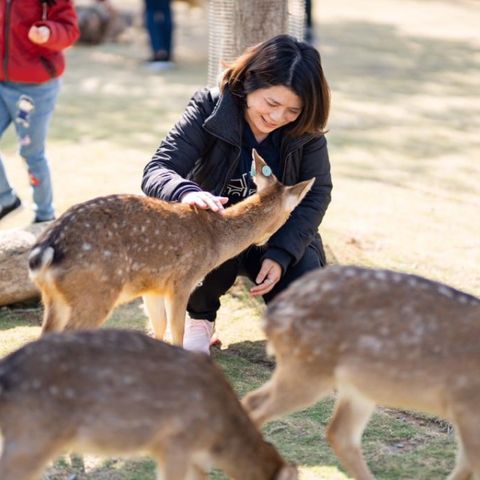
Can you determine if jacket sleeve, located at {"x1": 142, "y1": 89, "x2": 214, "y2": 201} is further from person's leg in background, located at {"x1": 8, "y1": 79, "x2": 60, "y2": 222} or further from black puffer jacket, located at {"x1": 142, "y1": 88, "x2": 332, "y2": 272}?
person's leg in background, located at {"x1": 8, "y1": 79, "x2": 60, "y2": 222}

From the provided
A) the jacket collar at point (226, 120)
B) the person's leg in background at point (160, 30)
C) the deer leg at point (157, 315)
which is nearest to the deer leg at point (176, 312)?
the deer leg at point (157, 315)

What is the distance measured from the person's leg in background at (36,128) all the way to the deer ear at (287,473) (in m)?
3.88

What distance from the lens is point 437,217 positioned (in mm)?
7926

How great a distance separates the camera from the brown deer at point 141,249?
4.66 meters

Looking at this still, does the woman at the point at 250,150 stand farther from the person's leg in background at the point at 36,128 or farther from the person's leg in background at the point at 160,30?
the person's leg in background at the point at 160,30

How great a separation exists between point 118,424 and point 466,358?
47.3 inches

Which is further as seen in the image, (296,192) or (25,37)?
(25,37)

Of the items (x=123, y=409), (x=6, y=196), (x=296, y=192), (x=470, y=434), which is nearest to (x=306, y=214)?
(x=296, y=192)

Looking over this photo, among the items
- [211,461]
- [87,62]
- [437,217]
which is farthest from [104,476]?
[87,62]

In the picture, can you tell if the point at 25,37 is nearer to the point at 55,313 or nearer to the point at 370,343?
the point at 55,313

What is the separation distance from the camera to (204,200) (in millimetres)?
5188

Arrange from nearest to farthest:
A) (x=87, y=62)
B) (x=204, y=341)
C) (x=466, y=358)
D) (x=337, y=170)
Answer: (x=466, y=358) → (x=204, y=341) → (x=337, y=170) → (x=87, y=62)

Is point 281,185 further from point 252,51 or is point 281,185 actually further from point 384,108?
point 384,108

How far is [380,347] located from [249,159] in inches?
81.0
